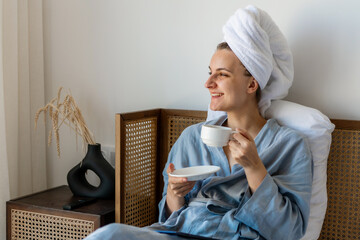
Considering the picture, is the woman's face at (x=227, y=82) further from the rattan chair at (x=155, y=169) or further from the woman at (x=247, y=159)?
the rattan chair at (x=155, y=169)

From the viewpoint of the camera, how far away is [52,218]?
1.96 m

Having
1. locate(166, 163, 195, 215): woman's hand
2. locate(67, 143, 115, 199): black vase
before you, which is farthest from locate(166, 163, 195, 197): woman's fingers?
locate(67, 143, 115, 199): black vase

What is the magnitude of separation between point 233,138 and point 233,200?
264 mm

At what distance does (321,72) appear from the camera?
1.92 m

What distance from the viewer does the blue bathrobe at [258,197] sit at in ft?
4.96

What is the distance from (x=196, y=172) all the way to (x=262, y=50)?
0.47 meters

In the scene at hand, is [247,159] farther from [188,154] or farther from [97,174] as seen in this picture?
[97,174]

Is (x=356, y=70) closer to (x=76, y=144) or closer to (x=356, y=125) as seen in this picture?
(x=356, y=125)

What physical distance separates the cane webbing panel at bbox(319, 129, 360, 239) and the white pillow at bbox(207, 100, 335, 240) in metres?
0.11

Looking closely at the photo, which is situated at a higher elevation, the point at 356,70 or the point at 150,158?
the point at 356,70

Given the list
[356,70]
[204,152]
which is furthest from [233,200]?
[356,70]

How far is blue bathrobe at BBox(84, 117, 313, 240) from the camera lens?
1513 millimetres

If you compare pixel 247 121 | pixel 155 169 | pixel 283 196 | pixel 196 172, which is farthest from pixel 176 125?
pixel 283 196

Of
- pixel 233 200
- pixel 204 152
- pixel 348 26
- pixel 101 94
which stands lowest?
pixel 233 200
